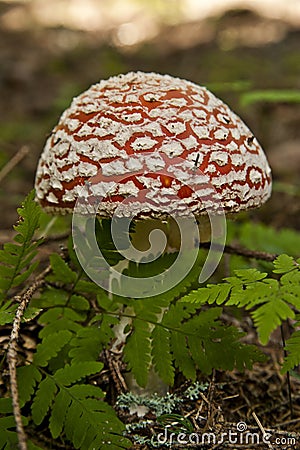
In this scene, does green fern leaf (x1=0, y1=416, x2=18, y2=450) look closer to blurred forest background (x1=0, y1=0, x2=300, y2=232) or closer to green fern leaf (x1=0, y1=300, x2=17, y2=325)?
green fern leaf (x1=0, y1=300, x2=17, y2=325)

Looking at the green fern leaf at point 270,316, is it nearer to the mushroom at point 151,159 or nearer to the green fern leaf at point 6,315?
the mushroom at point 151,159

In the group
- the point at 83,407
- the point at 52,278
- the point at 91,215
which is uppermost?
the point at 91,215

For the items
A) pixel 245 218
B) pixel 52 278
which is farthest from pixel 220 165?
pixel 245 218

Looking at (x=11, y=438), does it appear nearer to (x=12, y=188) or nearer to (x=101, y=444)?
(x=101, y=444)

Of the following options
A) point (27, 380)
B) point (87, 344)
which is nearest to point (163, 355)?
point (87, 344)

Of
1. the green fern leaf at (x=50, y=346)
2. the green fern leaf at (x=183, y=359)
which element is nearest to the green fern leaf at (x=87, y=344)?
the green fern leaf at (x=50, y=346)

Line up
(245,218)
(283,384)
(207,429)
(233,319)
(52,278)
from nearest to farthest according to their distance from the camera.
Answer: (207,429) → (52,278) → (283,384) → (233,319) → (245,218)
